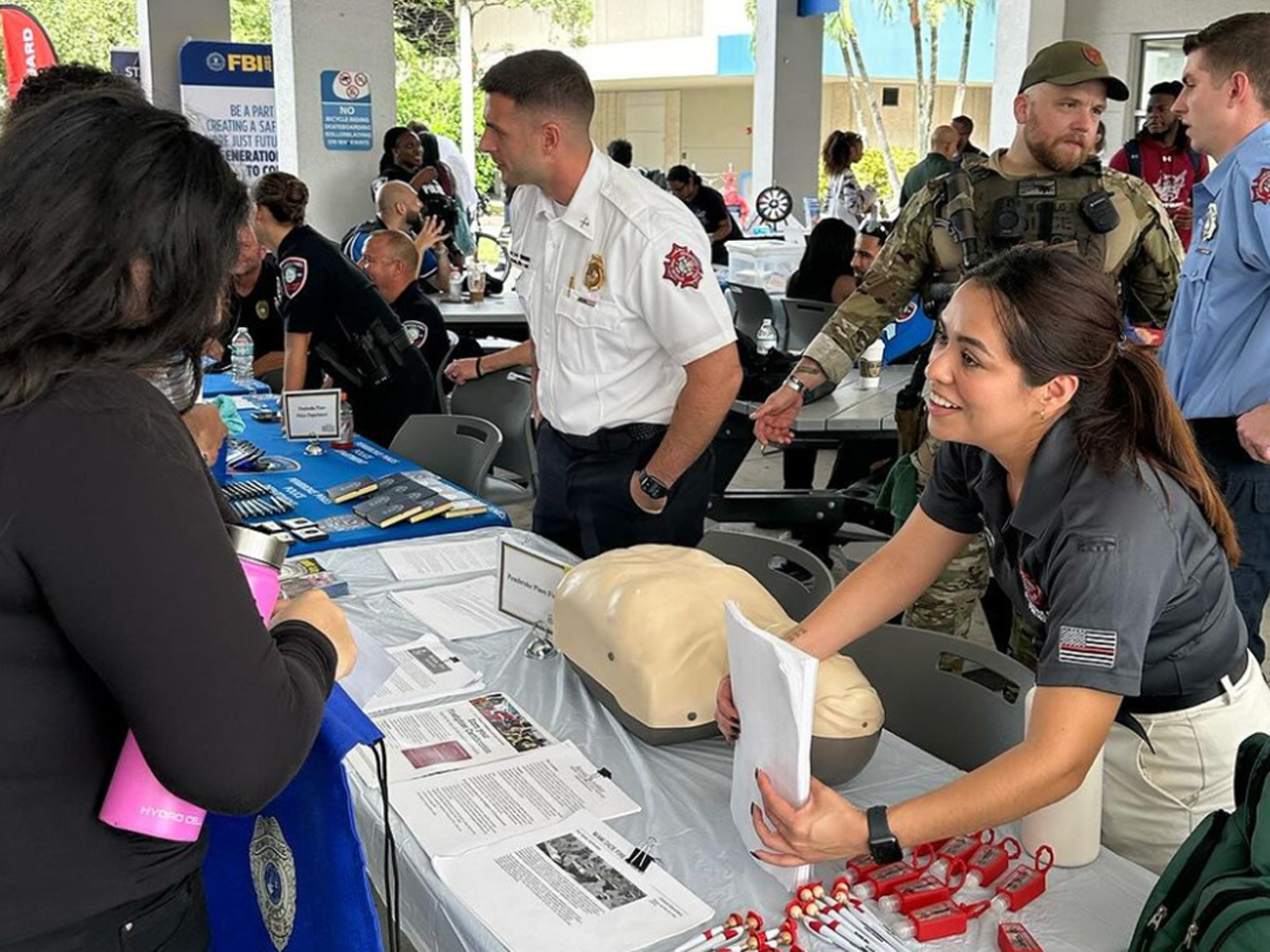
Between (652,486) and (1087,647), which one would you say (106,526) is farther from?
(652,486)

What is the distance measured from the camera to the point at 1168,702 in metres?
1.50

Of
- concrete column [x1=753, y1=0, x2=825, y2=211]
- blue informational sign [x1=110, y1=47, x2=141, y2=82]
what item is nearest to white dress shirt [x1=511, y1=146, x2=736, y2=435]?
blue informational sign [x1=110, y1=47, x2=141, y2=82]

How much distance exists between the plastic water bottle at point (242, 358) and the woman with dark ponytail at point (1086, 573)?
3.31m

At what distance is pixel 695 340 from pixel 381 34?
5626 millimetres

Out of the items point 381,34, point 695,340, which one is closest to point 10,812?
point 695,340

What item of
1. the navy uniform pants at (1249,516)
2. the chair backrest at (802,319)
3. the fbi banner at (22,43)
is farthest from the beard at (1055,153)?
the fbi banner at (22,43)

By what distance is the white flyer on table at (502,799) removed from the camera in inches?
55.3

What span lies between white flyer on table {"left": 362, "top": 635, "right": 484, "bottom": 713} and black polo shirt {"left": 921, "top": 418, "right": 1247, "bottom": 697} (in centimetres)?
80

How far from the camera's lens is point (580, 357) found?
2555 millimetres

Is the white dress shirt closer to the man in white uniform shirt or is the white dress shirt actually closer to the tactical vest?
the man in white uniform shirt

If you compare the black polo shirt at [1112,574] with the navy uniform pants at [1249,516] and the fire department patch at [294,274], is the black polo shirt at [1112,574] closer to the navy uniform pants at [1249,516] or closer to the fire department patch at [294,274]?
the navy uniform pants at [1249,516]

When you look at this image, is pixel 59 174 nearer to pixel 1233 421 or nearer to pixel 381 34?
pixel 1233 421

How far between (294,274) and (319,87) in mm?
3900

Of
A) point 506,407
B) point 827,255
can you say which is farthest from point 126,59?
point 506,407
